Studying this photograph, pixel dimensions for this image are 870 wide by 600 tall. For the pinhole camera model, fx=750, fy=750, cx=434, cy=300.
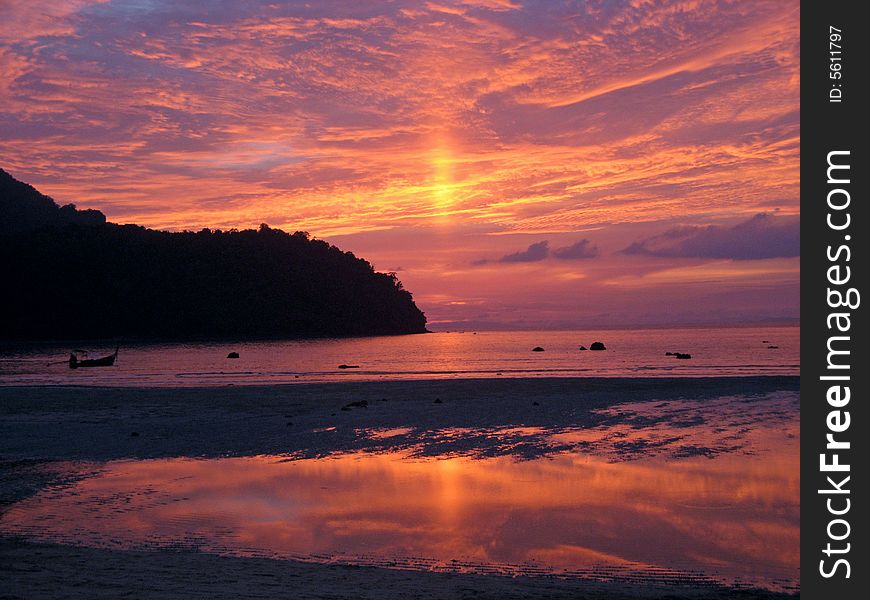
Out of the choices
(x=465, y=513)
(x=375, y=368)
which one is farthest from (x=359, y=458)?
(x=375, y=368)

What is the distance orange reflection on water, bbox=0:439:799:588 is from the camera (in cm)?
1122

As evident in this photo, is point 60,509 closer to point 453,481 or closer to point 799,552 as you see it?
point 453,481

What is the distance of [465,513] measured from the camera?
1398 cm

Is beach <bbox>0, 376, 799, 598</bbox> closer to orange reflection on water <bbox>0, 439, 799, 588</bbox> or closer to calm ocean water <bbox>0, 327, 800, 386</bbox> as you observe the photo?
orange reflection on water <bbox>0, 439, 799, 588</bbox>

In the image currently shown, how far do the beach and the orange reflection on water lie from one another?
0.31 ft

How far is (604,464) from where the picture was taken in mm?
18578

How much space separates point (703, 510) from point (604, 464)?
192 inches

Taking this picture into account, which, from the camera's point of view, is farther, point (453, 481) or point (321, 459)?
point (321, 459)

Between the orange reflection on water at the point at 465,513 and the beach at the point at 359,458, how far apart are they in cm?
9

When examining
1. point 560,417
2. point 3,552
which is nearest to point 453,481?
point 3,552

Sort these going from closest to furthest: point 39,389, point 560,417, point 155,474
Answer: point 155,474 → point 560,417 → point 39,389

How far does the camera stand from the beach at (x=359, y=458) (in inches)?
390

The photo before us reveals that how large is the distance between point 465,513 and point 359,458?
6.71m

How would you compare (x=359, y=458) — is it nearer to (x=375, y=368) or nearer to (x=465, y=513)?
(x=465, y=513)
